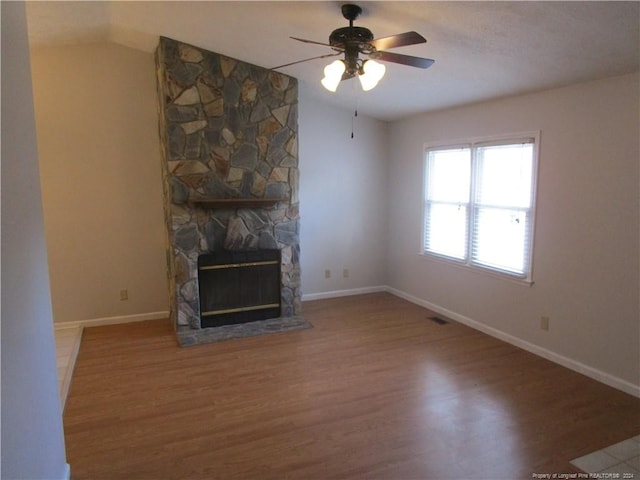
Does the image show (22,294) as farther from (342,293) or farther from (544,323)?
(342,293)

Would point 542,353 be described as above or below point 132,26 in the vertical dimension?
below

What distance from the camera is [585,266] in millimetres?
3400

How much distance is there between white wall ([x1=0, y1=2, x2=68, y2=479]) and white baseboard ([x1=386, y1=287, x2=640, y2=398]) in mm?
3693

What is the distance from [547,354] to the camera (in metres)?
3.73

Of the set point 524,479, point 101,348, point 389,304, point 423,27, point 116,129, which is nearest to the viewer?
point 524,479

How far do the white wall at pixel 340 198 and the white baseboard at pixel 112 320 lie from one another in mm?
1850

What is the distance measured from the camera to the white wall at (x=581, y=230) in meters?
3.09

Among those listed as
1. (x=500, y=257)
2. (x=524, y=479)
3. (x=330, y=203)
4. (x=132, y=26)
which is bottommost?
(x=524, y=479)

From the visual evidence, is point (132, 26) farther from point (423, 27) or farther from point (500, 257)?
point (500, 257)

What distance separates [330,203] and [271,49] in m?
2.20

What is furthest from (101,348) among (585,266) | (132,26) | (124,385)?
(585,266)

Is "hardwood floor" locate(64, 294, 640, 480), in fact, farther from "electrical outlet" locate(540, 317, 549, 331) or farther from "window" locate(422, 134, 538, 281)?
"window" locate(422, 134, 538, 281)

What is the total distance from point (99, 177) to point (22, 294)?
3152 millimetres

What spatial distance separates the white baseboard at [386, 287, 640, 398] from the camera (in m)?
3.17
